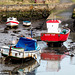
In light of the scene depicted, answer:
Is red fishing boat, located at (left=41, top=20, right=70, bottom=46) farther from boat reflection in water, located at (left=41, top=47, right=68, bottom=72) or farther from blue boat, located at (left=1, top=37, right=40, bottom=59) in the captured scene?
blue boat, located at (left=1, top=37, right=40, bottom=59)

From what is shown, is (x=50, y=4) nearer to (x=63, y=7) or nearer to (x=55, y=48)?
(x=63, y=7)

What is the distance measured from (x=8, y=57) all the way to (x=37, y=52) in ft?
8.24

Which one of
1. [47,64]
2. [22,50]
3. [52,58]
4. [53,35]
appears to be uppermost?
[53,35]

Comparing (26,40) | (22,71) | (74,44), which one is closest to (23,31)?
(74,44)

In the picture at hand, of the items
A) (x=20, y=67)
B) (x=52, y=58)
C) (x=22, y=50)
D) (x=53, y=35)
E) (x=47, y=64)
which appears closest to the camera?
(x=20, y=67)

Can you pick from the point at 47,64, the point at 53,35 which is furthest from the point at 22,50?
the point at 53,35

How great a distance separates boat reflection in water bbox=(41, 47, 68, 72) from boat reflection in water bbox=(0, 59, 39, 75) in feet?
3.38

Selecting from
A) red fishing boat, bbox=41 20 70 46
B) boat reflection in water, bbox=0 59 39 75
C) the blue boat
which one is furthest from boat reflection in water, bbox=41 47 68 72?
the blue boat

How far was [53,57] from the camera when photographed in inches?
1025

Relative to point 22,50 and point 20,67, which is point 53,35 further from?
point 20,67

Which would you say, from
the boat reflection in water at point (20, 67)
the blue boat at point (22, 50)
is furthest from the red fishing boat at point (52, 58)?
the blue boat at point (22, 50)

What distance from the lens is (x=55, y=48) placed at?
29031 millimetres

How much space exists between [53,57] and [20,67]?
157 inches

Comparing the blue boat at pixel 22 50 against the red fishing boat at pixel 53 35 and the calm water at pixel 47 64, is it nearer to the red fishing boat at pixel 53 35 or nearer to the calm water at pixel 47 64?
the calm water at pixel 47 64
